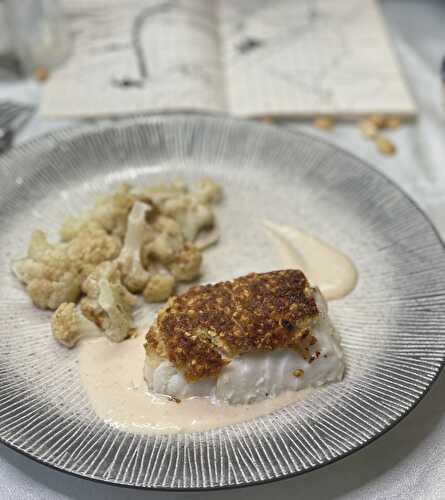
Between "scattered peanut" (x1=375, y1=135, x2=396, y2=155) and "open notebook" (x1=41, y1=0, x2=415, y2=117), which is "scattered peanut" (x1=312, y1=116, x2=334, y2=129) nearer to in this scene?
"open notebook" (x1=41, y1=0, x2=415, y2=117)

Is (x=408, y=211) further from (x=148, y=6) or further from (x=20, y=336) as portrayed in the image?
(x=148, y=6)

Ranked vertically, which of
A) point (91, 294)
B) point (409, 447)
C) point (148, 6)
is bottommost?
point (409, 447)

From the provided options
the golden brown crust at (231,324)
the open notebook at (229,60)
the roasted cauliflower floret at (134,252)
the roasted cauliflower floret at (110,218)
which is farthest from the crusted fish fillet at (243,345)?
the open notebook at (229,60)

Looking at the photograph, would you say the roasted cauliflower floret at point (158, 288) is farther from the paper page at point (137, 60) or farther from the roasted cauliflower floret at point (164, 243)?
the paper page at point (137, 60)

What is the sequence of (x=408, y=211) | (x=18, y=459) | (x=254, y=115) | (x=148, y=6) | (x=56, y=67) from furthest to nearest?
(x=148, y=6), (x=56, y=67), (x=254, y=115), (x=408, y=211), (x=18, y=459)

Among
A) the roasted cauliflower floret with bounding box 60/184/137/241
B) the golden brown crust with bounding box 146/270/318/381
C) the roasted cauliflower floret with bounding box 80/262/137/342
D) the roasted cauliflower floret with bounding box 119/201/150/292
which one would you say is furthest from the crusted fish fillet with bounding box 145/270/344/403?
the roasted cauliflower floret with bounding box 60/184/137/241

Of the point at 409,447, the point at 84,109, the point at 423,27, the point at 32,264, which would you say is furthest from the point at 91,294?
the point at 423,27
